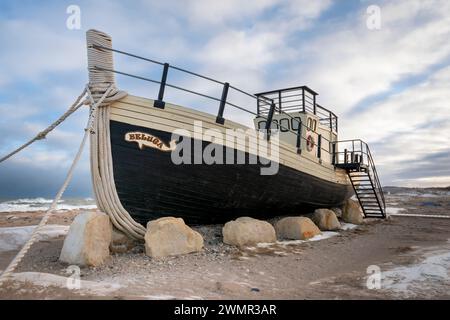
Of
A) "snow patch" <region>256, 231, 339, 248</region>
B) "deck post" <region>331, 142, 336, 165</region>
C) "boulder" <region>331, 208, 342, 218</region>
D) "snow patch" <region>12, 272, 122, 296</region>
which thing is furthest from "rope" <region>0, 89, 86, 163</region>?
"boulder" <region>331, 208, 342, 218</region>

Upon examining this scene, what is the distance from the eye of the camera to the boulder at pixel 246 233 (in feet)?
26.7

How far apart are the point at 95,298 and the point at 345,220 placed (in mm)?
12189

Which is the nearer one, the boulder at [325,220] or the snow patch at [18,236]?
the snow patch at [18,236]

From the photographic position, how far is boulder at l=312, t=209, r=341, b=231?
11.7 m

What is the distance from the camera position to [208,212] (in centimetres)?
862

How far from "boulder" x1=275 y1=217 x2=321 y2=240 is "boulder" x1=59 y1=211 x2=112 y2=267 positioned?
17.4 feet

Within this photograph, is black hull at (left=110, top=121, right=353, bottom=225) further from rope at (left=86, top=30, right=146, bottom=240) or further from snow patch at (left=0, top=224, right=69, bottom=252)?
snow patch at (left=0, top=224, right=69, bottom=252)

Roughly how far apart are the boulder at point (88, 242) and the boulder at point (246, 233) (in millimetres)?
2998

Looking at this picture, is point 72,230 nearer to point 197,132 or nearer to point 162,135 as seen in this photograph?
point 162,135

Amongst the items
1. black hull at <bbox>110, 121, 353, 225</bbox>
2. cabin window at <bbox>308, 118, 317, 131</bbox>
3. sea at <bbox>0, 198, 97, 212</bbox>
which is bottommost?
sea at <bbox>0, 198, 97, 212</bbox>

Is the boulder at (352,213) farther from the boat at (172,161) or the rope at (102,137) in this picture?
the rope at (102,137)

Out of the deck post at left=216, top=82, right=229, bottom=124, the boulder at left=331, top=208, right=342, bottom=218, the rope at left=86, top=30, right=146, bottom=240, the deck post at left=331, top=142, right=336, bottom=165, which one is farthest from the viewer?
the boulder at left=331, top=208, right=342, bottom=218

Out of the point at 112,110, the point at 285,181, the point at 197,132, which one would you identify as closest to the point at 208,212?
the point at 197,132

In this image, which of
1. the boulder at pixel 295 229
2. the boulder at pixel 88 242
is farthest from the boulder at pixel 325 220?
the boulder at pixel 88 242
